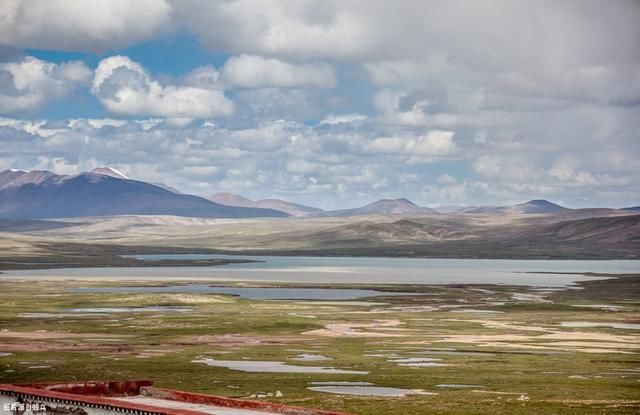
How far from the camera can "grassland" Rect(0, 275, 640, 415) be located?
5762 cm

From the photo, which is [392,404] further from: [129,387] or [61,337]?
[61,337]

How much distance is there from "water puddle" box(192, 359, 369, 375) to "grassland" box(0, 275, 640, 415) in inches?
69.1

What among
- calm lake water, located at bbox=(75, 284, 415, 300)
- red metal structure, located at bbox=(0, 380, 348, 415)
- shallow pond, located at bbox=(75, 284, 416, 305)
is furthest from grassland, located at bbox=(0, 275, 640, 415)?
red metal structure, located at bbox=(0, 380, 348, 415)

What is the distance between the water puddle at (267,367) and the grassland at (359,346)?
176 centimetres

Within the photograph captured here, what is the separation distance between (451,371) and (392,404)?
780 inches

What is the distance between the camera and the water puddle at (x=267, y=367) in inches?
2795

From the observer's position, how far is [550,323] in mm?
116812

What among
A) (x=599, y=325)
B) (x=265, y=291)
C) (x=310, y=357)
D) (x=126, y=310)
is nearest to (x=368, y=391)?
(x=310, y=357)

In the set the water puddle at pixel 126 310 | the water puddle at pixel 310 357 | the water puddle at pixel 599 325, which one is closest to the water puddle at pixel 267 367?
the water puddle at pixel 310 357

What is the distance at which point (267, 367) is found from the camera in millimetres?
73688

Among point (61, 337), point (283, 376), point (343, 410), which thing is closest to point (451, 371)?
point (283, 376)

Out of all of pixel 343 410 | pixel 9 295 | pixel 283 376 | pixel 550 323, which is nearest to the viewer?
pixel 343 410

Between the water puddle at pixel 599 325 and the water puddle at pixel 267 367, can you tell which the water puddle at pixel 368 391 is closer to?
the water puddle at pixel 267 367

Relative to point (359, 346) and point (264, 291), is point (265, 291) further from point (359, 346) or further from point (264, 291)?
point (359, 346)
